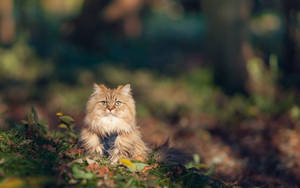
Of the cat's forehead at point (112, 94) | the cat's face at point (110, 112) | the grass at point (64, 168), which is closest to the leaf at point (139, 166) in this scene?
the grass at point (64, 168)

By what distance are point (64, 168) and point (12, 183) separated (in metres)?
0.49

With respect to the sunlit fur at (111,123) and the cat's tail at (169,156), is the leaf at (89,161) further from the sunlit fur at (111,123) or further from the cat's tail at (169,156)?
the cat's tail at (169,156)

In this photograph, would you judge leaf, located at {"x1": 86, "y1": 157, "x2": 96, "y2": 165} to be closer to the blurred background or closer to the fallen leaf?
the fallen leaf

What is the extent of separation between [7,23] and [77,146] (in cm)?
1214

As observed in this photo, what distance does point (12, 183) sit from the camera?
2803 millimetres

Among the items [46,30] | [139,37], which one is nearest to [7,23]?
[46,30]

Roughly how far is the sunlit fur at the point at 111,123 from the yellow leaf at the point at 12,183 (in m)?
0.83

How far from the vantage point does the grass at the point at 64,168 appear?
117 inches

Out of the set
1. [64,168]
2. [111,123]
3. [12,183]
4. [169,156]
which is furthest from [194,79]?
[12,183]

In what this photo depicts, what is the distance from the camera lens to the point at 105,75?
34.4ft

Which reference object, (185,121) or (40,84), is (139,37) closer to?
(40,84)

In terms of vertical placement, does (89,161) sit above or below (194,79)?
below

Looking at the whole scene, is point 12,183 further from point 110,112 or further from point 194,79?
point 194,79

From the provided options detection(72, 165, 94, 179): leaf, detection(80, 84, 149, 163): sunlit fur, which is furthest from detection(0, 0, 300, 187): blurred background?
detection(72, 165, 94, 179): leaf
